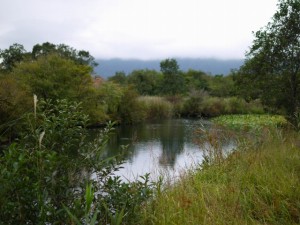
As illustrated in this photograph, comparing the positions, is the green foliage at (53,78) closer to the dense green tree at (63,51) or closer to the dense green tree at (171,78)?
the dense green tree at (63,51)

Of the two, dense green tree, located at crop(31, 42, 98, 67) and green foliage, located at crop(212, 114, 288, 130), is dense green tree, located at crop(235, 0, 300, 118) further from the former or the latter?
dense green tree, located at crop(31, 42, 98, 67)

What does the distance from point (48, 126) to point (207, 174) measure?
2.89m

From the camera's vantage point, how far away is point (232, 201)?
9.95ft

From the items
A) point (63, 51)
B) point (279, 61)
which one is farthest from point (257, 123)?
point (63, 51)

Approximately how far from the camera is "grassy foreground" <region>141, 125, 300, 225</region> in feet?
8.99

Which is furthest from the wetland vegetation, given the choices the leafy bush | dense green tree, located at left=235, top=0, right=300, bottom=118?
dense green tree, located at left=235, top=0, right=300, bottom=118

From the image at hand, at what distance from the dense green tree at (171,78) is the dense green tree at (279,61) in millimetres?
30527

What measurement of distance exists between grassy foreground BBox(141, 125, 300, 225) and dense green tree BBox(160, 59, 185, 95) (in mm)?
38960

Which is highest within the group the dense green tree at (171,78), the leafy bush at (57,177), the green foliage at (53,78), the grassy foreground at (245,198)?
the leafy bush at (57,177)

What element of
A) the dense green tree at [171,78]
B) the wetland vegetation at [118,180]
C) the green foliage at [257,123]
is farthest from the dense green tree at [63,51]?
the wetland vegetation at [118,180]

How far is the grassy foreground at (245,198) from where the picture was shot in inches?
108

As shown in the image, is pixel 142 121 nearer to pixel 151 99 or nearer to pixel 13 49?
pixel 151 99

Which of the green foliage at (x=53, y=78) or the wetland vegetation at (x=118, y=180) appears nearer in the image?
the wetland vegetation at (x=118, y=180)

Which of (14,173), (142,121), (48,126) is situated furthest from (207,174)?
(142,121)
